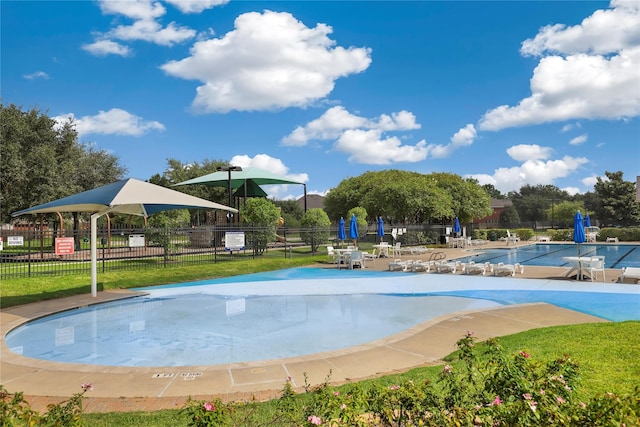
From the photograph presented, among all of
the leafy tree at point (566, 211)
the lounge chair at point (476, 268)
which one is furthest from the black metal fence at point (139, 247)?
the leafy tree at point (566, 211)

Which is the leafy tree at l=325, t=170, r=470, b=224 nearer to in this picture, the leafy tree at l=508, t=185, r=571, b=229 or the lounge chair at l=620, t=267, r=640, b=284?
the lounge chair at l=620, t=267, r=640, b=284

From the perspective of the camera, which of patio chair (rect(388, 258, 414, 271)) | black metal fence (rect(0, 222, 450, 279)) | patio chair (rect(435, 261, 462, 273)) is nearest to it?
black metal fence (rect(0, 222, 450, 279))

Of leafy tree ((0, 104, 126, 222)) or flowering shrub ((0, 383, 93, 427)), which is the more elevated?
leafy tree ((0, 104, 126, 222))

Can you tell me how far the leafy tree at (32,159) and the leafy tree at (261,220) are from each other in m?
12.9

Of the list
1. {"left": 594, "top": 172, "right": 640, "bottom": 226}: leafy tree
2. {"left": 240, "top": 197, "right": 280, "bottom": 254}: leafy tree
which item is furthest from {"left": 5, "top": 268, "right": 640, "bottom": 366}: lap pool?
{"left": 594, "top": 172, "right": 640, "bottom": 226}: leafy tree

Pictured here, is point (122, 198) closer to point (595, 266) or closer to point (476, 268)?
point (476, 268)

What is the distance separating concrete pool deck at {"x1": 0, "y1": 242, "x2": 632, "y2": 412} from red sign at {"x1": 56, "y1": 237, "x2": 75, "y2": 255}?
731cm

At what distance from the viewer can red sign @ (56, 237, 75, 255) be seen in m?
13.6

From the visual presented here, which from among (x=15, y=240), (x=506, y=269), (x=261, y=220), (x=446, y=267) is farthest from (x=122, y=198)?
(x=506, y=269)

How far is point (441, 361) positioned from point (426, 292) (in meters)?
7.86

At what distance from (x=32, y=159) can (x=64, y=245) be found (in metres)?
15.2

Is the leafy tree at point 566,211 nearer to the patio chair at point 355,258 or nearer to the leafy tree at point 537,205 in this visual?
the leafy tree at point 537,205

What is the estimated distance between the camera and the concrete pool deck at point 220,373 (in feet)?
15.1

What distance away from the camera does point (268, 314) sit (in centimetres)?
1040
